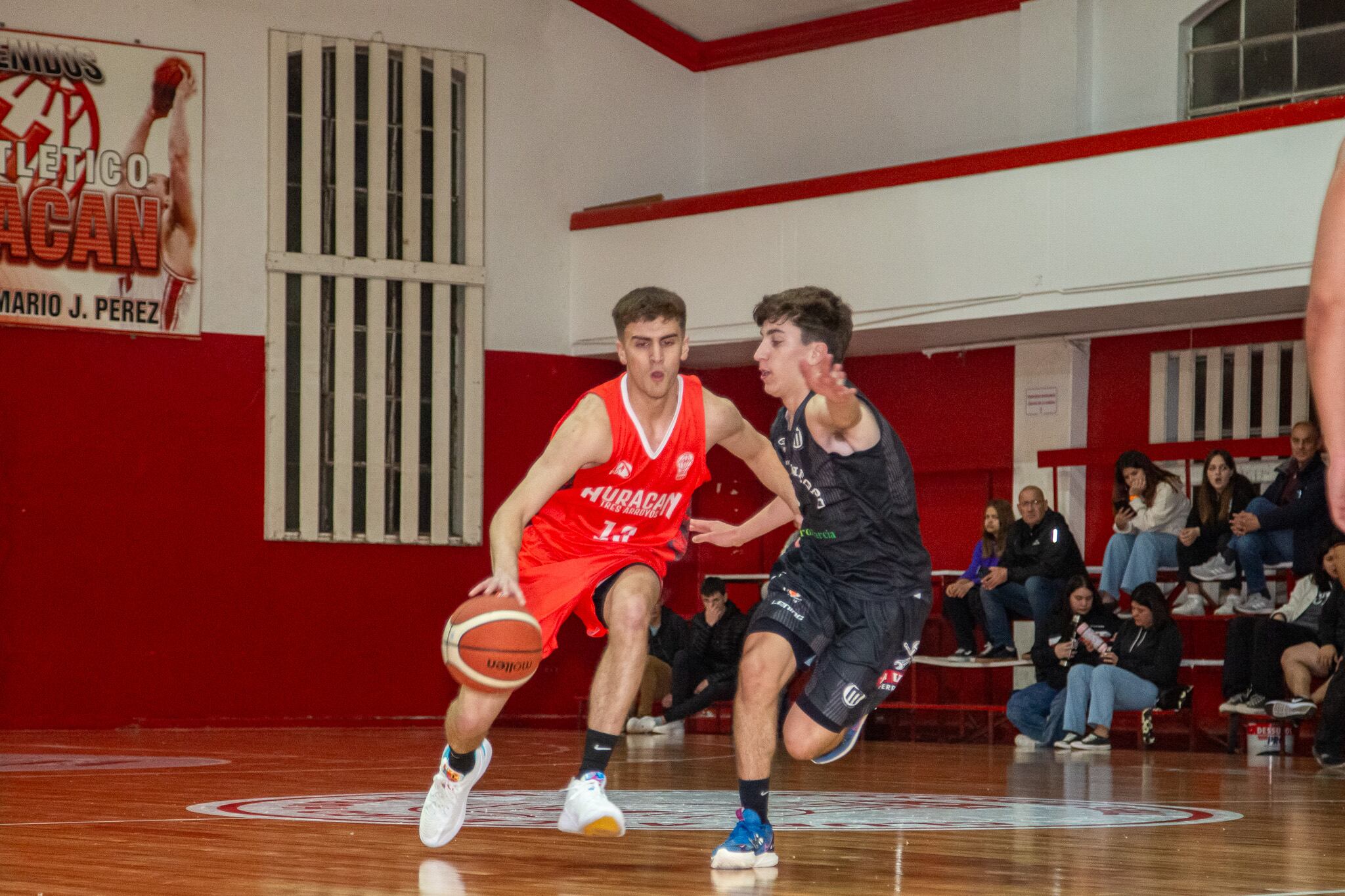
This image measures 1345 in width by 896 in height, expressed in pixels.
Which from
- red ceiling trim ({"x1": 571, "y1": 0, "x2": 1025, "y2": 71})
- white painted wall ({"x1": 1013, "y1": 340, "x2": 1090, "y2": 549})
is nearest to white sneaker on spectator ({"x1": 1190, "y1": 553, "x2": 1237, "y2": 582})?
white painted wall ({"x1": 1013, "y1": 340, "x2": 1090, "y2": 549})

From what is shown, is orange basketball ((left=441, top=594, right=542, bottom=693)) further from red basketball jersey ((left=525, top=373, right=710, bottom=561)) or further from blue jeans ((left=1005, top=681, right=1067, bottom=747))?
blue jeans ((left=1005, top=681, right=1067, bottom=747))

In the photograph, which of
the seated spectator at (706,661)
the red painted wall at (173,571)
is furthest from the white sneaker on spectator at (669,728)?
the red painted wall at (173,571)

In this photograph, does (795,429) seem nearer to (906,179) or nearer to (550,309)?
(906,179)

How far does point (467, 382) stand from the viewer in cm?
1476

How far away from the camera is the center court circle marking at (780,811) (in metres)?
5.76

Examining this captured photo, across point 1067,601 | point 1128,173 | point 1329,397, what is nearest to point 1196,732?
point 1067,601

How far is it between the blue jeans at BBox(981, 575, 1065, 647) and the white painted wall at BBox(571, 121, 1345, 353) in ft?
6.67

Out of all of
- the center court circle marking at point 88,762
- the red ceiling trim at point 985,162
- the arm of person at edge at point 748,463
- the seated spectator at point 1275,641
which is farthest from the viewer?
→ the red ceiling trim at point 985,162

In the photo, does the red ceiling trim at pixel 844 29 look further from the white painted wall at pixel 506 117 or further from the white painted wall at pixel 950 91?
the white painted wall at pixel 506 117

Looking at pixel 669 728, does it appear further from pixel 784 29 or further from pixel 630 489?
pixel 630 489

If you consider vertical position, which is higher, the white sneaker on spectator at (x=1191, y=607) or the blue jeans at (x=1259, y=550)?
the blue jeans at (x=1259, y=550)

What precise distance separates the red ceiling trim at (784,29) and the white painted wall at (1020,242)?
2204 mm

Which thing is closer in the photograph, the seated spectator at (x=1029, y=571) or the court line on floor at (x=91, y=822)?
the court line on floor at (x=91, y=822)

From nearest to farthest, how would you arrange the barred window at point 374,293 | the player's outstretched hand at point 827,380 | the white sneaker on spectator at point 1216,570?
the player's outstretched hand at point 827,380, the white sneaker on spectator at point 1216,570, the barred window at point 374,293
